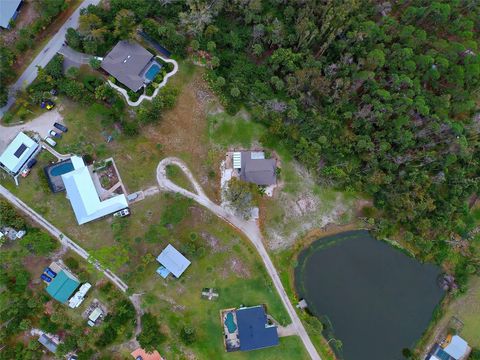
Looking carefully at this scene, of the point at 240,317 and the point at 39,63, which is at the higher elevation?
the point at 39,63

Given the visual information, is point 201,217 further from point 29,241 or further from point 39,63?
point 39,63

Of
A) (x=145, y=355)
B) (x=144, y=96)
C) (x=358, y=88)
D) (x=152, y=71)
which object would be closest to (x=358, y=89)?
(x=358, y=88)

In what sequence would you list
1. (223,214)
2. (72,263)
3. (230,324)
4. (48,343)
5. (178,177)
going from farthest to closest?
1. (178,177)
2. (223,214)
3. (230,324)
4. (72,263)
5. (48,343)

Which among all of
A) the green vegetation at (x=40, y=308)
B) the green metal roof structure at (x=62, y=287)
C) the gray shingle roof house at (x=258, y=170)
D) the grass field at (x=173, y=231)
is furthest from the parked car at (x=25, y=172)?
the gray shingle roof house at (x=258, y=170)

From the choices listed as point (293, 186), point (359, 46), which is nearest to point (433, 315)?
point (293, 186)

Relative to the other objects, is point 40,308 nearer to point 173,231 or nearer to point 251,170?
point 173,231

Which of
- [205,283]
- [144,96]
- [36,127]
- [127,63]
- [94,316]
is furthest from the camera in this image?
[144,96]

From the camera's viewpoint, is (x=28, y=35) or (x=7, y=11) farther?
(x=7, y=11)
